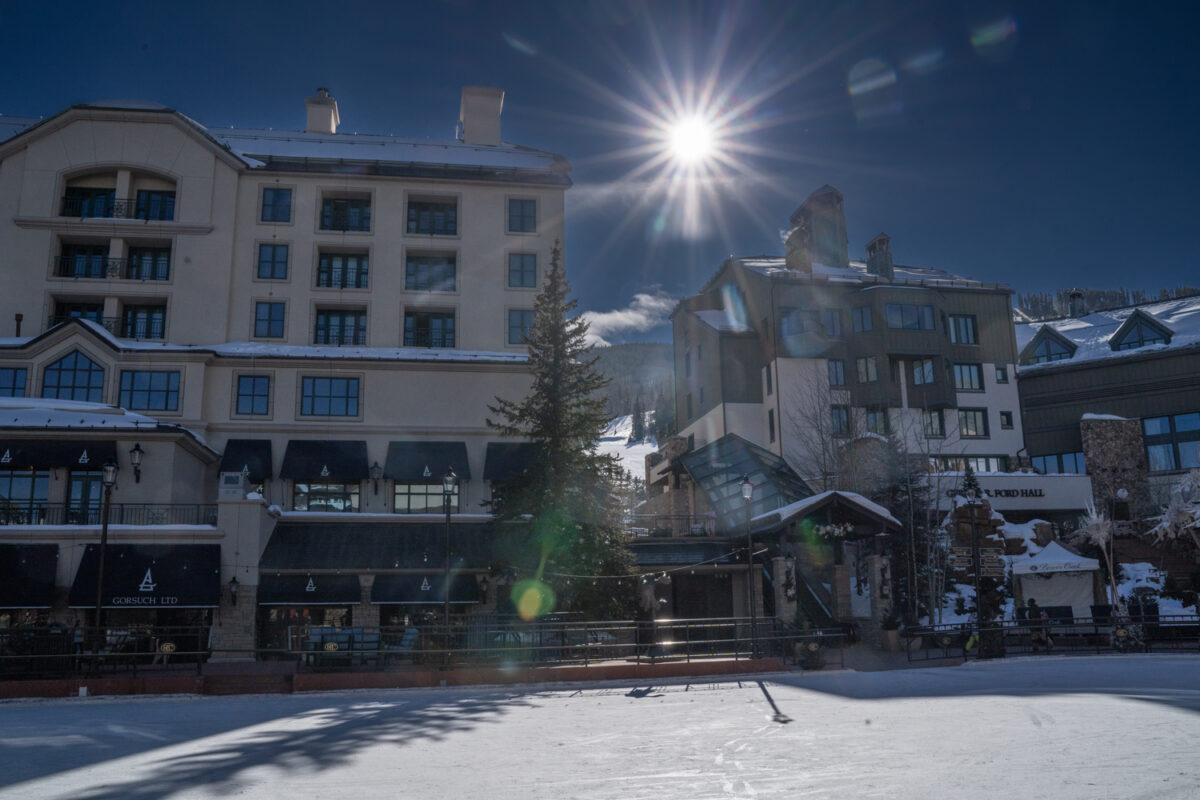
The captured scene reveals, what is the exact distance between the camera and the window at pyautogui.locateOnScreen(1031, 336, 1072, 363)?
5409cm

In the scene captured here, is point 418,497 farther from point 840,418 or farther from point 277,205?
Answer: point 840,418

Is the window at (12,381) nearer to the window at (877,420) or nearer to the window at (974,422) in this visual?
the window at (877,420)

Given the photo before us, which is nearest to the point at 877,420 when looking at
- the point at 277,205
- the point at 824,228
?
the point at 824,228

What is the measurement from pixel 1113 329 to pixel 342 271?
45.9 metres

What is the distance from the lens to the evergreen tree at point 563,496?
29953 millimetres

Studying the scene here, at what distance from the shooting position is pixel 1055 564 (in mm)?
35938

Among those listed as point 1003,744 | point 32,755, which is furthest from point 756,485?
point 32,755

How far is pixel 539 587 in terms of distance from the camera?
30.3m

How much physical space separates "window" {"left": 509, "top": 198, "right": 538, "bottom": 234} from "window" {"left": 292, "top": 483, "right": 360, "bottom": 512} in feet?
49.2

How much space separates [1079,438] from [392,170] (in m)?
40.9

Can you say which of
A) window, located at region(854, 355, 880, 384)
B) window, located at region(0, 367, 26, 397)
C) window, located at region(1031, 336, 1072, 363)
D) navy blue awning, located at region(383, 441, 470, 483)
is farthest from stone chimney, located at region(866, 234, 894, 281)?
window, located at region(0, 367, 26, 397)

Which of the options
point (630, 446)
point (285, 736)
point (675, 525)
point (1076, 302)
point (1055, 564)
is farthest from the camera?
point (630, 446)

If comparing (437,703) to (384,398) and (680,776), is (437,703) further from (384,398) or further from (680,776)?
(384,398)

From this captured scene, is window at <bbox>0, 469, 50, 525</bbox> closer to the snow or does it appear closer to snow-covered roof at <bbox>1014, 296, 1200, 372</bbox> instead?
snow-covered roof at <bbox>1014, 296, 1200, 372</bbox>
